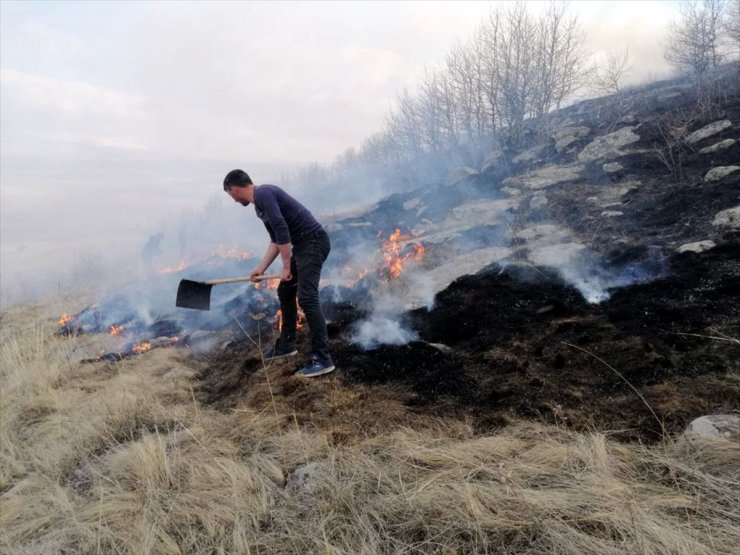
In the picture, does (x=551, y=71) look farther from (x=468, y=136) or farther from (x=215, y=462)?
(x=215, y=462)

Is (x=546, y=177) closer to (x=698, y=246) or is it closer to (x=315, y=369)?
(x=698, y=246)

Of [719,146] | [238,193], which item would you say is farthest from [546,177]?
[238,193]

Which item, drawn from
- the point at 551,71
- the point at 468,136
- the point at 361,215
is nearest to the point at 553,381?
the point at 361,215

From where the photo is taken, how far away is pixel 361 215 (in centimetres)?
1460

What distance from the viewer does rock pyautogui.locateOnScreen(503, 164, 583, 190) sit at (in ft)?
36.1

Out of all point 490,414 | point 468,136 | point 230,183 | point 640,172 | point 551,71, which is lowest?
point 490,414

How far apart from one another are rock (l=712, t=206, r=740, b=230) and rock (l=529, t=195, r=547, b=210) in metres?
3.86

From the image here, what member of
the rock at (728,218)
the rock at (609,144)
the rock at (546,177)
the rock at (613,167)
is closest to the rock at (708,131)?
the rock at (613,167)

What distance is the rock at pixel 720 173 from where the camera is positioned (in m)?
7.39

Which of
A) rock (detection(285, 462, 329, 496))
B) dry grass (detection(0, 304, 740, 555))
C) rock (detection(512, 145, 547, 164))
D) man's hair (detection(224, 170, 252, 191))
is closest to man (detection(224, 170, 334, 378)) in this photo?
man's hair (detection(224, 170, 252, 191))

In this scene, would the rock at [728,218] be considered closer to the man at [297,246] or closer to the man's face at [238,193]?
the man at [297,246]

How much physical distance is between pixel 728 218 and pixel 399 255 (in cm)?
515

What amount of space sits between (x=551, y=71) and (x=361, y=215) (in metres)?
9.44

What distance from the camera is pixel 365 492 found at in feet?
7.63
